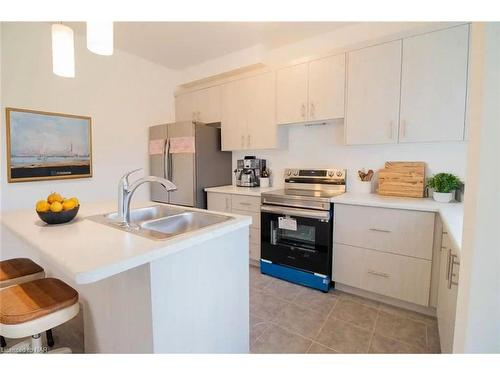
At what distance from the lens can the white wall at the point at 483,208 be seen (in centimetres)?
54

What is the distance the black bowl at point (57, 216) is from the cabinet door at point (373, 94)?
2216mm

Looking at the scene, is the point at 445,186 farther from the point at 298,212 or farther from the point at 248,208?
the point at 248,208

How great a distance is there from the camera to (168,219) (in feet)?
5.21

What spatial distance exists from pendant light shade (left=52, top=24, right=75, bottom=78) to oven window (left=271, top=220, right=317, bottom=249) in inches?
78.5

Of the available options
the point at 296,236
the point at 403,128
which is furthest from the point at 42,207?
the point at 403,128

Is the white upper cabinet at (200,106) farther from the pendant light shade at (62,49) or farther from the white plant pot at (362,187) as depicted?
the pendant light shade at (62,49)

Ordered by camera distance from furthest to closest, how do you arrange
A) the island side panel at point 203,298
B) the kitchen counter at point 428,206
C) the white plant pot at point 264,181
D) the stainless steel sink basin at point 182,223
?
the white plant pot at point 264,181 → the stainless steel sink basin at point 182,223 → the kitchen counter at point 428,206 → the island side panel at point 203,298

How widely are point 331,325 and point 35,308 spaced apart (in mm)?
1784

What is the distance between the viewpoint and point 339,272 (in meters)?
2.28

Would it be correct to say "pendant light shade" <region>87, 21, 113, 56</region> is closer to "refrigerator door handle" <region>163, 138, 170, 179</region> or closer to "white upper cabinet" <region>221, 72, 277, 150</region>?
"white upper cabinet" <region>221, 72, 277, 150</region>

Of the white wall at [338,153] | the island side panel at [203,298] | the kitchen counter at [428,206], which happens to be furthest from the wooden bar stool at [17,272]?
the white wall at [338,153]

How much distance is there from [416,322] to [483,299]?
167 centimetres

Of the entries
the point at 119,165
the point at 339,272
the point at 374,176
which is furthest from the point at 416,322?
the point at 119,165

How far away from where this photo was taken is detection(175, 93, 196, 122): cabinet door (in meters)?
3.51
